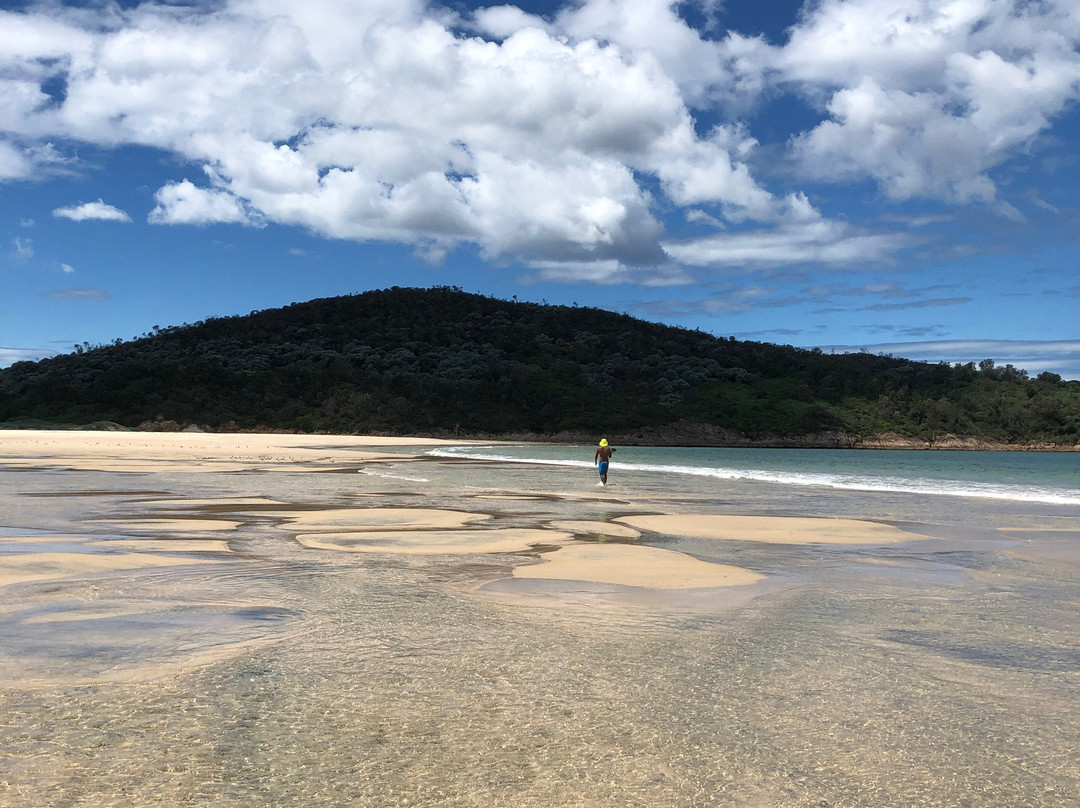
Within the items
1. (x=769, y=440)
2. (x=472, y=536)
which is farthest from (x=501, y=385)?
(x=472, y=536)

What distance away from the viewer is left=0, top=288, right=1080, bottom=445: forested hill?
103250 mm

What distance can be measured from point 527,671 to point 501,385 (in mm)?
111544

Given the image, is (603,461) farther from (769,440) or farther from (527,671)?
(769,440)

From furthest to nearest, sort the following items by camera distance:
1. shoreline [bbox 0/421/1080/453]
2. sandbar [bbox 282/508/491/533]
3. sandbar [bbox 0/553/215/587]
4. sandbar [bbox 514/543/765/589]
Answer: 1. shoreline [bbox 0/421/1080/453]
2. sandbar [bbox 282/508/491/533]
3. sandbar [bbox 514/543/765/589]
4. sandbar [bbox 0/553/215/587]

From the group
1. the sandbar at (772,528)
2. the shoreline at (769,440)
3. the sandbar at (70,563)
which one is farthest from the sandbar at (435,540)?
the shoreline at (769,440)

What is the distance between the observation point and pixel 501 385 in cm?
11712

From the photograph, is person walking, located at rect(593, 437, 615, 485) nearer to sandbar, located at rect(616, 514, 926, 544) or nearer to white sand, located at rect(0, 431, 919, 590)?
white sand, located at rect(0, 431, 919, 590)

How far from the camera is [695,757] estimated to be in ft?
14.3

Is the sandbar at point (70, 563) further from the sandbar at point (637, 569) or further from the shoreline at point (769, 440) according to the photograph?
the shoreline at point (769, 440)

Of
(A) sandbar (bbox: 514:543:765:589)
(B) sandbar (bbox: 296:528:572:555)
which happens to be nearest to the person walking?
(B) sandbar (bbox: 296:528:572:555)

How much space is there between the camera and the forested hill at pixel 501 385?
103m

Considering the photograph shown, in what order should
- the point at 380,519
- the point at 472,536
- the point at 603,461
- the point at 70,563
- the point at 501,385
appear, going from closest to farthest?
the point at 70,563
the point at 472,536
the point at 380,519
the point at 603,461
the point at 501,385

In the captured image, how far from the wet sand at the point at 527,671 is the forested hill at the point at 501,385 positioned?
8841 cm

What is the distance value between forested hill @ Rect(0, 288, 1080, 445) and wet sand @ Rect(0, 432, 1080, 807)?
3481 inches
